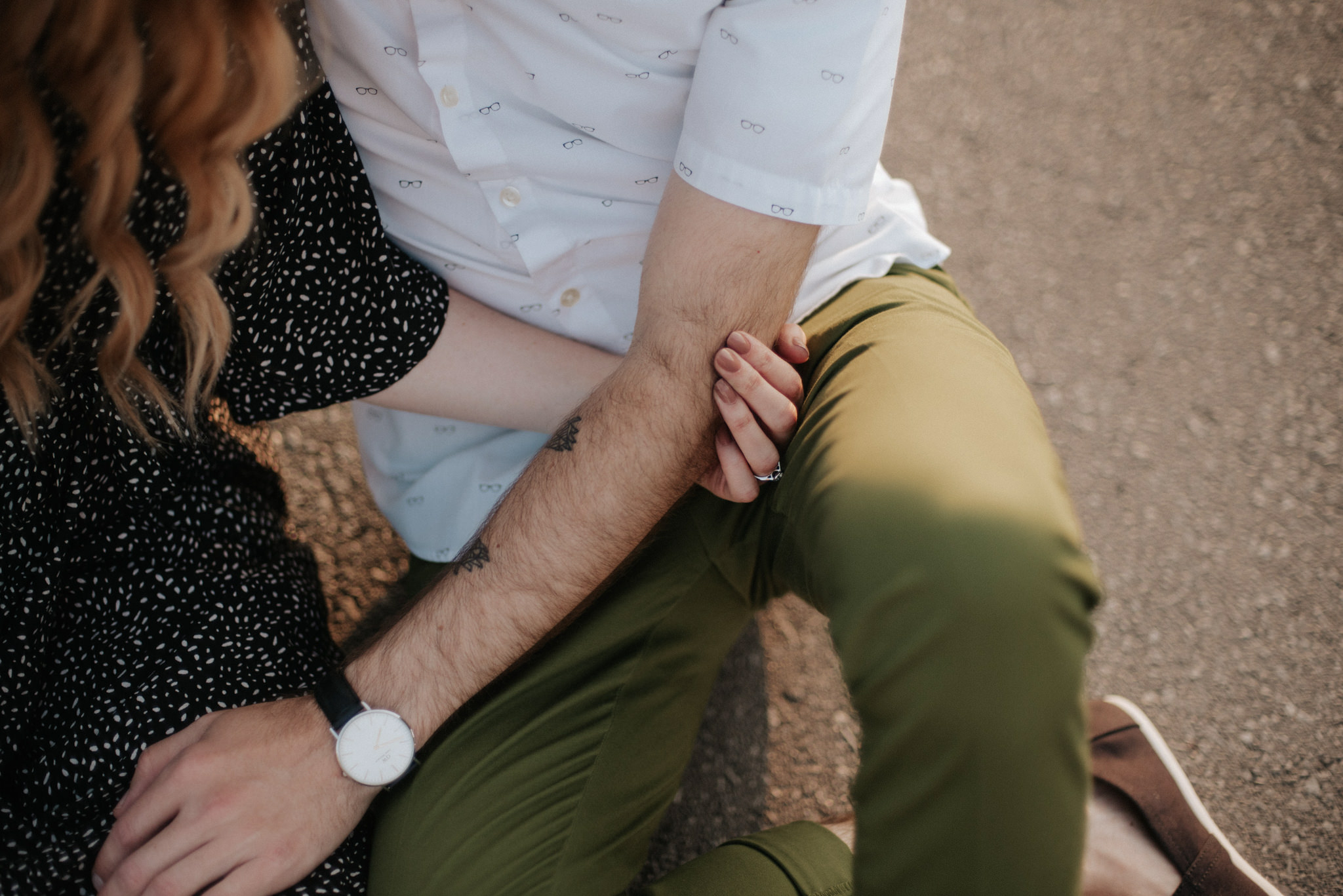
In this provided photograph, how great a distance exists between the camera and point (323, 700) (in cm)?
93

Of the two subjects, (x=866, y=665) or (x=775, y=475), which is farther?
(x=775, y=475)

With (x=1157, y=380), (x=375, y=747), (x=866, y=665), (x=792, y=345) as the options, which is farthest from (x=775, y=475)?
(x=1157, y=380)

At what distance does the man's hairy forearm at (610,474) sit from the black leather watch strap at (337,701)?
0.07ft

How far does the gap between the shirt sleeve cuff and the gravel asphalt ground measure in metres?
0.83

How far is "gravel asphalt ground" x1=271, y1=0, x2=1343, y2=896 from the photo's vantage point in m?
1.36

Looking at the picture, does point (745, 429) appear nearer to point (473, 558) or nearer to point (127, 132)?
point (473, 558)

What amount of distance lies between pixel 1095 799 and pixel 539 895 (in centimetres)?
80

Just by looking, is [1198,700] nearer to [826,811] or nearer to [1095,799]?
[1095,799]

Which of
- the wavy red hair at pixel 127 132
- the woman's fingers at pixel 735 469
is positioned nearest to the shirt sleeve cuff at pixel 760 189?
the woman's fingers at pixel 735 469

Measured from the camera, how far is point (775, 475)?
0.92 metres

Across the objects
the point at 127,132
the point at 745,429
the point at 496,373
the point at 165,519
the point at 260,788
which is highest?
the point at 127,132

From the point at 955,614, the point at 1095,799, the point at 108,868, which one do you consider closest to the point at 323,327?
the point at 108,868

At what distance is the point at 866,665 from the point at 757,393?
1.02 feet

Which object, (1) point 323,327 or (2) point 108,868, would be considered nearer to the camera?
(2) point 108,868
